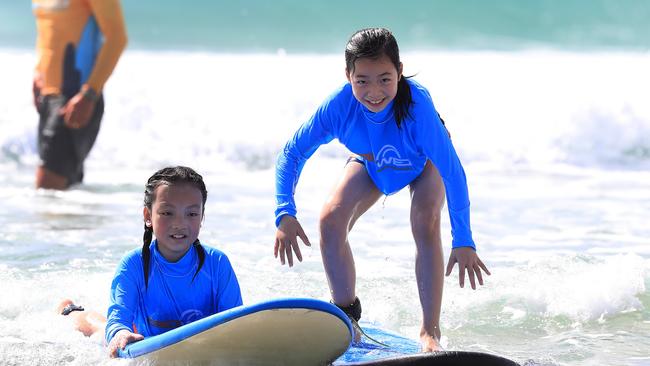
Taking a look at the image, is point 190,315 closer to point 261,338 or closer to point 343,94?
point 261,338

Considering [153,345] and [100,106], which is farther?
[100,106]

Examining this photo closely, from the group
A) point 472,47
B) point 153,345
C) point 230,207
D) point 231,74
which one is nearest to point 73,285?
point 153,345

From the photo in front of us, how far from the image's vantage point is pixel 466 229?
4.11 meters

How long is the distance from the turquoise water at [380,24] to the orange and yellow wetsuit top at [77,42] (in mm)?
14144

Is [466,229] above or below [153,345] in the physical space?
above

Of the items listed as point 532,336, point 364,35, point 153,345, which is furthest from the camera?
point 532,336

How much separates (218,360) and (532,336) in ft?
6.02

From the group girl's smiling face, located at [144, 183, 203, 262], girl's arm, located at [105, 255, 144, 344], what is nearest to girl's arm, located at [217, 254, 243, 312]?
girl's smiling face, located at [144, 183, 203, 262]

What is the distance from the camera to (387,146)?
4328mm

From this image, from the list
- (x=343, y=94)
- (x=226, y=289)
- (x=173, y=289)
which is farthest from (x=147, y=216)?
(x=343, y=94)

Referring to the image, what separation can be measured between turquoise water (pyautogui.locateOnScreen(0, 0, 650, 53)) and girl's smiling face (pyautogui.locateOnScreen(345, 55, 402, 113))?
18.9m

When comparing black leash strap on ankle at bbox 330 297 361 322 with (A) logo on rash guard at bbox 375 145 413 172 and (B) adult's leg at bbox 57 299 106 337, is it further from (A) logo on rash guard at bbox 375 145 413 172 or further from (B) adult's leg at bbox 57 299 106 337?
(B) adult's leg at bbox 57 299 106 337

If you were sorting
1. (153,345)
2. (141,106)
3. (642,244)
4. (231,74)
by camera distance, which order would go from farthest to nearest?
(231,74), (141,106), (642,244), (153,345)

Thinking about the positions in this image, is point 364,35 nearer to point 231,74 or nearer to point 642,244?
point 642,244
